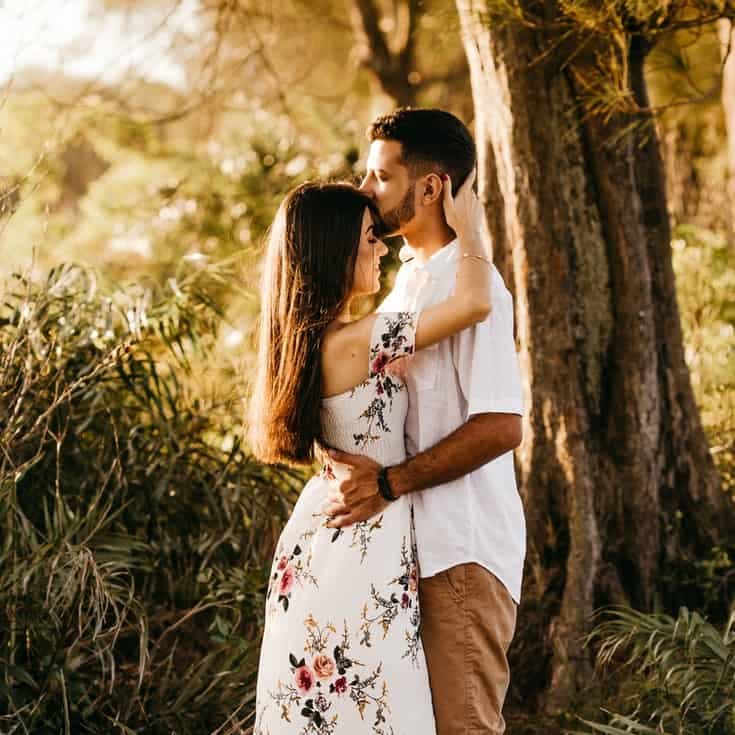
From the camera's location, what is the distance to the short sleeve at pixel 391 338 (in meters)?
2.49

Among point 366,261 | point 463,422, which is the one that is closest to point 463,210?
point 366,261

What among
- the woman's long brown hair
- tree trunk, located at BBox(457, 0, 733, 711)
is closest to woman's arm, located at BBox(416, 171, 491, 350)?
the woman's long brown hair

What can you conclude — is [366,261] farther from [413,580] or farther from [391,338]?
[413,580]

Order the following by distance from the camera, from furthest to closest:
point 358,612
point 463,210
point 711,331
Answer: point 711,331
point 463,210
point 358,612

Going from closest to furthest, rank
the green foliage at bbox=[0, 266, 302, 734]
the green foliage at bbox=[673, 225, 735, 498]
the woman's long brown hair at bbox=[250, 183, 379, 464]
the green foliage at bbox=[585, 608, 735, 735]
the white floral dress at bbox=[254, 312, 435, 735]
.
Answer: the white floral dress at bbox=[254, 312, 435, 735] → the woman's long brown hair at bbox=[250, 183, 379, 464] → the green foliage at bbox=[585, 608, 735, 735] → the green foliage at bbox=[0, 266, 302, 734] → the green foliage at bbox=[673, 225, 735, 498]

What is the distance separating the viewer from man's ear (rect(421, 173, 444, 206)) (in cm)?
277

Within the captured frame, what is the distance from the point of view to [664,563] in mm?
4340

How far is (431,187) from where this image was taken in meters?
2.77

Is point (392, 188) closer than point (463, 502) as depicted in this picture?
No

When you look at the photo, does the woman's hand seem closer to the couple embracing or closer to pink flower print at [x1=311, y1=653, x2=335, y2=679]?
the couple embracing

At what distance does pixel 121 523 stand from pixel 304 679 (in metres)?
1.91

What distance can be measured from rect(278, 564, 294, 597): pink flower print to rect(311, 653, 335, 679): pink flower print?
0.17m

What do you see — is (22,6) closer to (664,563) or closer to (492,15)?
(492,15)

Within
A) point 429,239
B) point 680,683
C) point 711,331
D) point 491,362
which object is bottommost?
point 680,683
